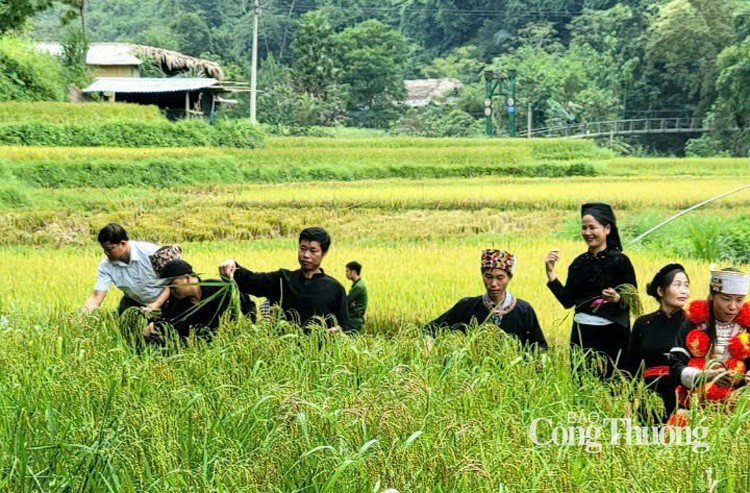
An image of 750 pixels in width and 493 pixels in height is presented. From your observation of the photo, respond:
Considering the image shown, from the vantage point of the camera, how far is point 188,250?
11547mm

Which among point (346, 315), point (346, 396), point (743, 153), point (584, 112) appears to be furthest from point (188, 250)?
point (584, 112)

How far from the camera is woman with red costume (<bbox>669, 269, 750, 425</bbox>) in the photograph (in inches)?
166

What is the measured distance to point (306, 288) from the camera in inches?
225

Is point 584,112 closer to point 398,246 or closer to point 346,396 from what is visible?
point 398,246

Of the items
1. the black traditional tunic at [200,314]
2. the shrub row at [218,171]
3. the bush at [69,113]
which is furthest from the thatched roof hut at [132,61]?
the black traditional tunic at [200,314]

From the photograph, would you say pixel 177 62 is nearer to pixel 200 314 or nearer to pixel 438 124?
pixel 438 124

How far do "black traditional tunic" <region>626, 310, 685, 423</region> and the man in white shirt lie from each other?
264 centimetres

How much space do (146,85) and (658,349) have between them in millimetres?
29229

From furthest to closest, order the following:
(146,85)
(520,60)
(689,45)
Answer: (520,60)
(689,45)
(146,85)

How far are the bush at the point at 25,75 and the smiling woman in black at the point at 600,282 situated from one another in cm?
2179

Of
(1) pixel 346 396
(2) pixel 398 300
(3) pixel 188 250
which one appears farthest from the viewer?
(3) pixel 188 250

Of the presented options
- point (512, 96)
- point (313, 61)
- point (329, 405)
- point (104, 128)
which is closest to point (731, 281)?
point (329, 405)

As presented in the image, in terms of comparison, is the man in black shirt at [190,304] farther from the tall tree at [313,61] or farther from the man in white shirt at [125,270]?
the tall tree at [313,61]

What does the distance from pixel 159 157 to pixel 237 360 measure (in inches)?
581
